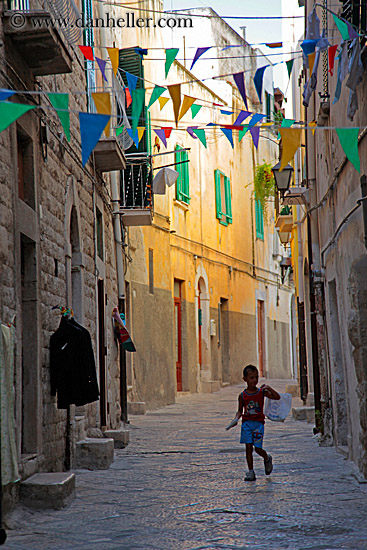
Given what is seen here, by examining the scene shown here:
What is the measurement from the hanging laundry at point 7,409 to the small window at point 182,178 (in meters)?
14.6

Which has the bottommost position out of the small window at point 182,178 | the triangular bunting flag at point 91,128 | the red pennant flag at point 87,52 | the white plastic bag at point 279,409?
the white plastic bag at point 279,409

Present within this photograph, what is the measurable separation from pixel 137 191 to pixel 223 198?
422 inches

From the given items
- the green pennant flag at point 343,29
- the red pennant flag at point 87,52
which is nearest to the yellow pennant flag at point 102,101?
the green pennant flag at point 343,29

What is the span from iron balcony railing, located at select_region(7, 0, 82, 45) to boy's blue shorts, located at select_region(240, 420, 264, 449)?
4.33 m

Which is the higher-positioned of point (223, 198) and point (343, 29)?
point (223, 198)

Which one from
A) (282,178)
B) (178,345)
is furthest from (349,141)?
(178,345)

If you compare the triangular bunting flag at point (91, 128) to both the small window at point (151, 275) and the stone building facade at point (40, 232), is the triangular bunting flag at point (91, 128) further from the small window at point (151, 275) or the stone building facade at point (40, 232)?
the small window at point (151, 275)

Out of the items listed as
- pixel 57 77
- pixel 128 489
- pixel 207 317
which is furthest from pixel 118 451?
pixel 207 317

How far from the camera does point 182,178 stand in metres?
21.3

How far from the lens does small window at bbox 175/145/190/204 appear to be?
20750mm

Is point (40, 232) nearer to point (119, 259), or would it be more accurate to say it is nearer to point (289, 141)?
point (289, 141)

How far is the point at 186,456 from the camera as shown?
10289 mm

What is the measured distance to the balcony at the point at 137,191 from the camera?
51.0 feet

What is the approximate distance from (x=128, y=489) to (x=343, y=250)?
3471mm
